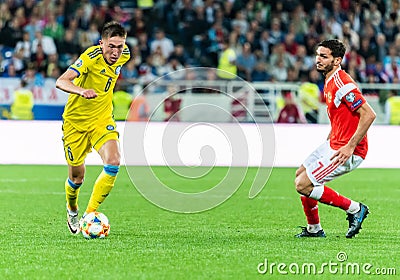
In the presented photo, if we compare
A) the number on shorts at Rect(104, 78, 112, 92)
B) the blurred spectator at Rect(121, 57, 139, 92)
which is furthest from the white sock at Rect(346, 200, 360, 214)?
the blurred spectator at Rect(121, 57, 139, 92)

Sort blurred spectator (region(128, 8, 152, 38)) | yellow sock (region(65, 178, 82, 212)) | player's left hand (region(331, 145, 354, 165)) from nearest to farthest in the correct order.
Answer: player's left hand (region(331, 145, 354, 165)), yellow sock (region(65, 178, 82, 212)), blurred spectator (region(128, 8, 152, 38))

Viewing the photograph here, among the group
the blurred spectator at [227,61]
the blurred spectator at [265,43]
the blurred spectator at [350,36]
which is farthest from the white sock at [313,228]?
the blurred spectator at [350,36]

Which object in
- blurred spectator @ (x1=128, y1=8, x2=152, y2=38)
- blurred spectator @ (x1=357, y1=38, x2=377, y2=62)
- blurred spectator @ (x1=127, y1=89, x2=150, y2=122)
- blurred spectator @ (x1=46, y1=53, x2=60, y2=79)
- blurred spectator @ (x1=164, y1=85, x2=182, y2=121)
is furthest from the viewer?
blurred spectator @ (x1=357, y1=38, x2=377, y2=62)

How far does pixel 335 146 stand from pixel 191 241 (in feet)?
5.84

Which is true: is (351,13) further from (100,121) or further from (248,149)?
(100,121)

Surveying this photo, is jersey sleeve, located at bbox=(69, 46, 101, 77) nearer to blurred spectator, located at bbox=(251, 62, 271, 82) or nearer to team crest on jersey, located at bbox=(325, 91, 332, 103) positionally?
team crest on jersey, located at bbox=(325, 91, 332, 103)

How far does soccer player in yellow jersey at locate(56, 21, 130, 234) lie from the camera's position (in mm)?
9070

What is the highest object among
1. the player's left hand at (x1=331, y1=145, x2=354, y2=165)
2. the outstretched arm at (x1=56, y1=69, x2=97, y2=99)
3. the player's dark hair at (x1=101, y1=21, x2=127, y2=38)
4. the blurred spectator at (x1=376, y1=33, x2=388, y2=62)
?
the player's dark hair at (x1=101, y1=21, x2=127, y2=38)

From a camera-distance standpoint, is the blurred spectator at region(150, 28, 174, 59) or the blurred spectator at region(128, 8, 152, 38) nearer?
the blurred spectator at region(150, 28, 174, 59)

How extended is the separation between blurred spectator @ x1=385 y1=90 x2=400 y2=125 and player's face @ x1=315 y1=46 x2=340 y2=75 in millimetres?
11164

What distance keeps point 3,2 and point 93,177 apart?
9.43 metres

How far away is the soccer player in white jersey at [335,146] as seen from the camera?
347 inches

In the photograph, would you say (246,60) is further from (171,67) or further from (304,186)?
(304,186)

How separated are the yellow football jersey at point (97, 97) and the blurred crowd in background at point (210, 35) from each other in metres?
11.6
